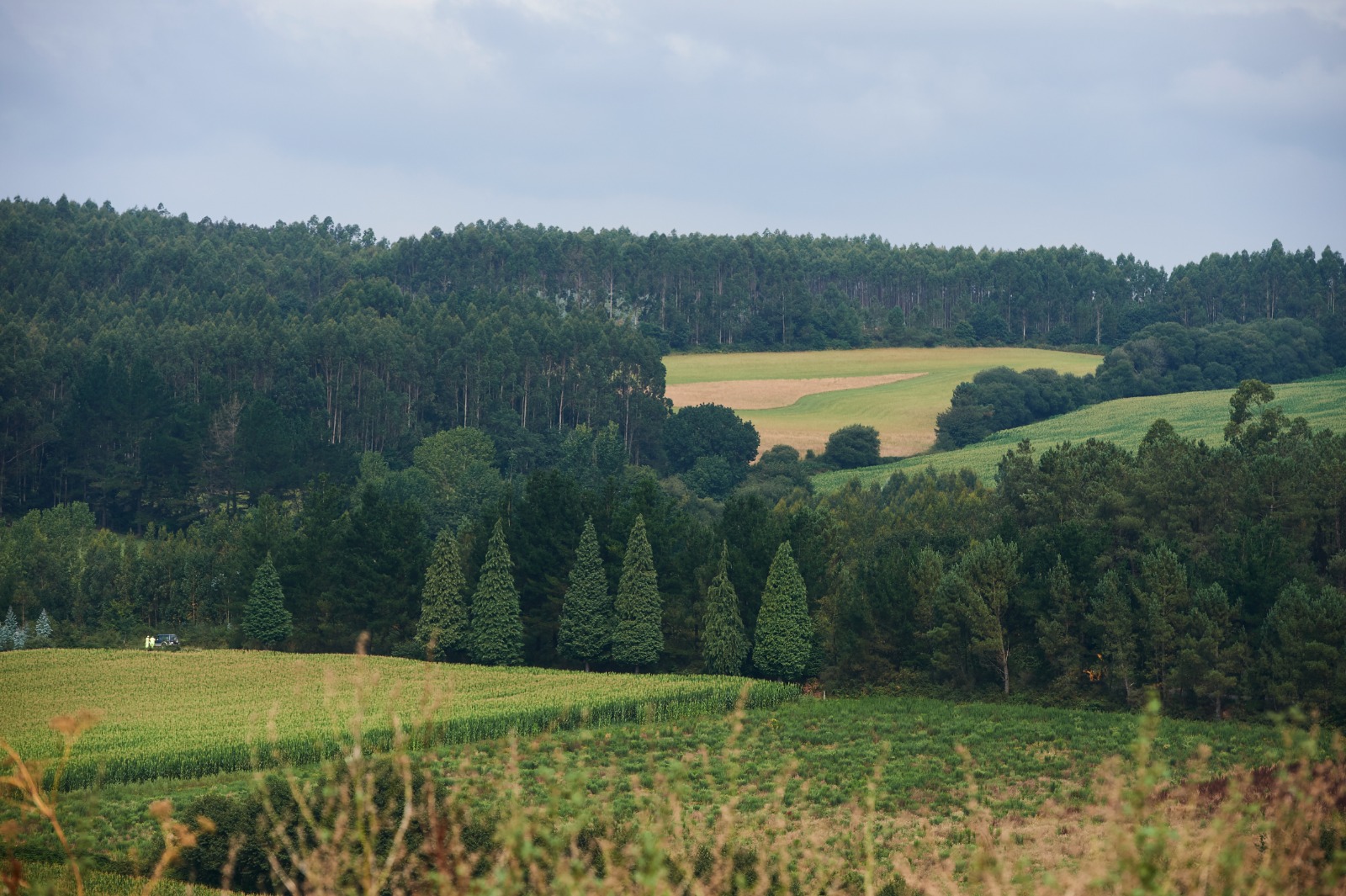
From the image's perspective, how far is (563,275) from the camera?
170 meters

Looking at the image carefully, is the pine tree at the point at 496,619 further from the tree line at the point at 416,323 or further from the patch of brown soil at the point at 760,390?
the patch of brown soil at the point at 760,390

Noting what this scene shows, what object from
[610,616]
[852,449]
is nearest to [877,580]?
[610,616]

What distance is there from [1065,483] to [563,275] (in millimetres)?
107205

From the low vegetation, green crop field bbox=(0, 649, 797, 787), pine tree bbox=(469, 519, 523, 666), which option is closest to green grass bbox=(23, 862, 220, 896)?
the low vegetation

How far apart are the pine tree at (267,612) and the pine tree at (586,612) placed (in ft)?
47.2

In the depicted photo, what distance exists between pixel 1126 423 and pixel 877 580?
2424 inches

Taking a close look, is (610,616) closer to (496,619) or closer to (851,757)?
(496,619)

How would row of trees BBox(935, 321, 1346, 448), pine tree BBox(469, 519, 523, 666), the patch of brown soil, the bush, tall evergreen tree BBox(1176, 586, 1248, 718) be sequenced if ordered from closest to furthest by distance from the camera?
tall evergreen tree BBox(1176, 586, 1248, 718)
pine tree BBox(469, 519, 523, 666)
the bush
row of trees BBox(935, 321, 1346, 448)
the patch of brown soil

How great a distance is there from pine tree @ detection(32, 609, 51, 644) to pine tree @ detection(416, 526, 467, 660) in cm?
1858

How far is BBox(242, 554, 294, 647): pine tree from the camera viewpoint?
227 ft

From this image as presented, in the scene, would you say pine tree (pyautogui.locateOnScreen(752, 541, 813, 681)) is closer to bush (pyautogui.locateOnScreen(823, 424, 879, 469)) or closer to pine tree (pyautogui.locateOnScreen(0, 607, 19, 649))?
pine tree (pyautogui.locateOnScreen(0, 607, 19, 649))

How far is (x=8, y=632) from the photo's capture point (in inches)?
2608

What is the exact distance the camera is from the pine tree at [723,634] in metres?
63.4

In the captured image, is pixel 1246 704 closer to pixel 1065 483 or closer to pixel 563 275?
pixel 1065 483
